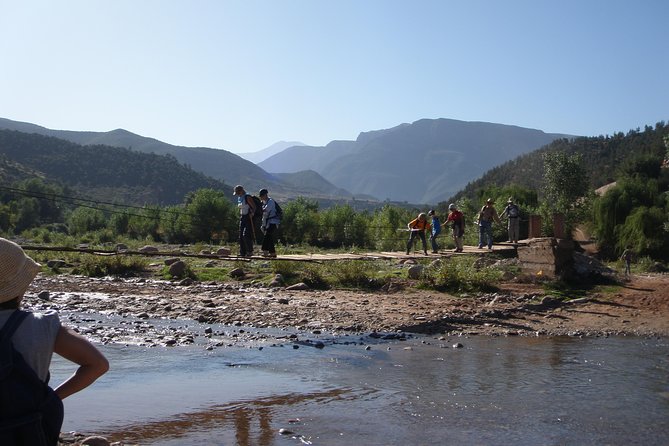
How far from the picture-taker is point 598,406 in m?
8.36

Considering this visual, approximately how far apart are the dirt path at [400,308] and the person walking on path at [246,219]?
54.6 inches

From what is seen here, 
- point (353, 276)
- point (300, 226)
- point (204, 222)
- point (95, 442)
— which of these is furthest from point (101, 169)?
point (95, 442)

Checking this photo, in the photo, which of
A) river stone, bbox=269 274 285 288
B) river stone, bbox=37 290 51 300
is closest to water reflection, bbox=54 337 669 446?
river stone, bbox=37 290 51 300

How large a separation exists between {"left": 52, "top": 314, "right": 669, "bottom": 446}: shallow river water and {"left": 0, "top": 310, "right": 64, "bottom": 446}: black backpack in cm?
425

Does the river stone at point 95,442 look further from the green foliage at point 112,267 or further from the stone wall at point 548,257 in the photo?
the green foliage at point 112,267

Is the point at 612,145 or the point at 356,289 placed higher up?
the point at 612,145

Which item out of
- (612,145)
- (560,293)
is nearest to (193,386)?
(560,293)

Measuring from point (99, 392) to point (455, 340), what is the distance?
6.64 meters

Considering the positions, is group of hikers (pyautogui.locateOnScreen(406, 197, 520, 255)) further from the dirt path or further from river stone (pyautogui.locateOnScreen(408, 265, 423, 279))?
the dirt path

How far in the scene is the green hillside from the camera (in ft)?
338

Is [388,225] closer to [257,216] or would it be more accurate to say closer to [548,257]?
[548,257]

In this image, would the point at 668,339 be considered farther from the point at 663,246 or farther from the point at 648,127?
the point at 648,127

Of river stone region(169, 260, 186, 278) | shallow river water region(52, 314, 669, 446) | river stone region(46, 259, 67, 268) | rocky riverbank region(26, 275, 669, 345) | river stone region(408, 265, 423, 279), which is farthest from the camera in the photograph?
river stone region(46, 259, 67, 268)

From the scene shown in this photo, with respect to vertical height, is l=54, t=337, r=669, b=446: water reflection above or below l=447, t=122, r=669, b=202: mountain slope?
below
